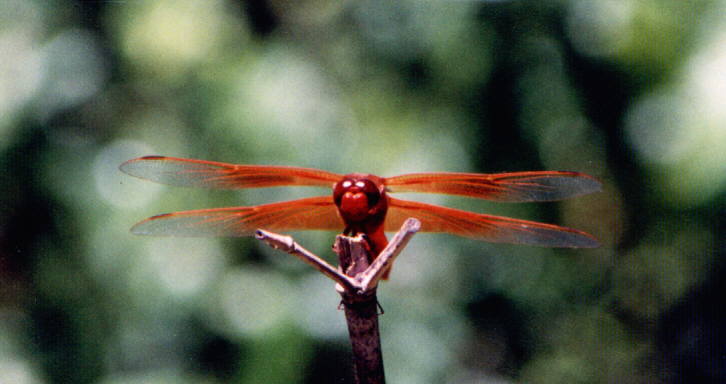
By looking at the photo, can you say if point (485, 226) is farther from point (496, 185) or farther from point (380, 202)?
point (380, 202)

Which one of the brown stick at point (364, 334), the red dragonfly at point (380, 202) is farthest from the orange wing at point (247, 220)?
the brown stick at point (364, 334)

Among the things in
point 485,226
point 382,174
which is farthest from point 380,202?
point 382,174

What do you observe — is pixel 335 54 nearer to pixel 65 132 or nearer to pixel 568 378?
pixel 65 132

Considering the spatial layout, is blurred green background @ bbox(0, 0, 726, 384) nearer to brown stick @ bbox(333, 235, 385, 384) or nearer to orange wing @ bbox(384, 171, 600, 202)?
orange wing @ bbox(384, 171, 600, 202)

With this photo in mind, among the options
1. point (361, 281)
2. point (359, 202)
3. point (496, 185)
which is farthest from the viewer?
point (496, 185)

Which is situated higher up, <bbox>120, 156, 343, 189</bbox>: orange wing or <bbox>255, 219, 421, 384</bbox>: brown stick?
<bbox>120, 156, 343, 189</bbox>: orange wing

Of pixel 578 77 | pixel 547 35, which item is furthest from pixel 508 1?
pixel 578 77

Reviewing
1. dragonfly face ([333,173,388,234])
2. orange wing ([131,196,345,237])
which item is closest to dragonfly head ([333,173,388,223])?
dragonfly face ([333,173,388,234])
